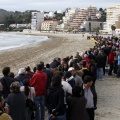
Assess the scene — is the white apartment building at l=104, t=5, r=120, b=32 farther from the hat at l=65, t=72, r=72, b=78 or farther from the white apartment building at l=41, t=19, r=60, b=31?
the hat at l=65, t=72, r=72, b=78

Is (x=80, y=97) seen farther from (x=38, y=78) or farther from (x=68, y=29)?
(x=68, y=29)

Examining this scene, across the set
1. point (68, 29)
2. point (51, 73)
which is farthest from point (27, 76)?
point (68, 29)

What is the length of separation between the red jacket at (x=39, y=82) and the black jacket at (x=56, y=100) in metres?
1.71

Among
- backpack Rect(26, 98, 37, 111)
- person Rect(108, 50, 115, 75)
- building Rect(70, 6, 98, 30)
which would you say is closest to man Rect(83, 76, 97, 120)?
backpack Rect(26, 98, 37, 111)

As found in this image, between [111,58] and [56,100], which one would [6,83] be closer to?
[56,100]

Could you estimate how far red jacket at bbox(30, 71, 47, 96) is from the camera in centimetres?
755

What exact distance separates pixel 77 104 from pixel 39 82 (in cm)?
204

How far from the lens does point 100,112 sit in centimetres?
912

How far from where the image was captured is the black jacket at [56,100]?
18.9 feet

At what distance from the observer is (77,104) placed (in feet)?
18.7

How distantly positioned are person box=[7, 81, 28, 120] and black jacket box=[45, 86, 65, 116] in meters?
0.46

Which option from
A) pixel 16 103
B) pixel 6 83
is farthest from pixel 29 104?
pixel 6 83

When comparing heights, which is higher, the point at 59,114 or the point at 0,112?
the point at 0,112

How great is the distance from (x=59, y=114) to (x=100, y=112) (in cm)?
348
